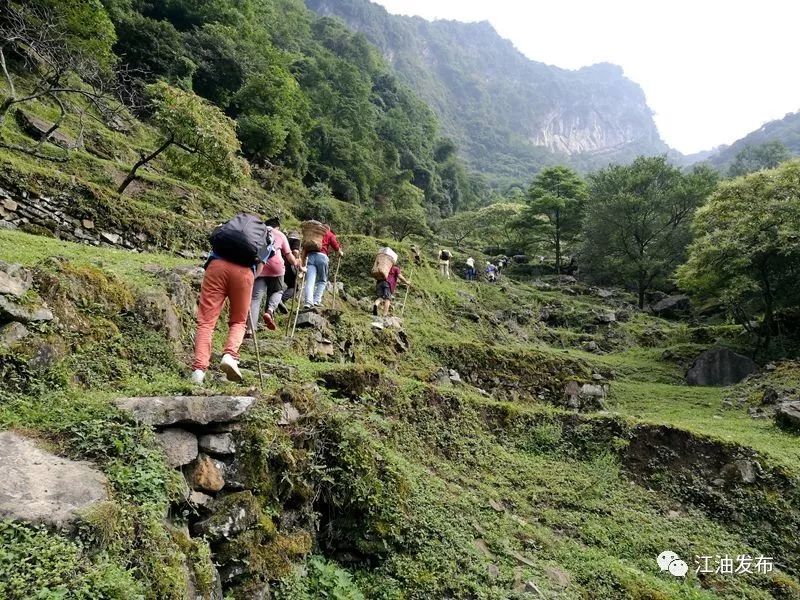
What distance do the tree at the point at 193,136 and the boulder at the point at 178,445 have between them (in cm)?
1092

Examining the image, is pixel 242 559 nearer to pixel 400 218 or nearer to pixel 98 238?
pixel 98 238

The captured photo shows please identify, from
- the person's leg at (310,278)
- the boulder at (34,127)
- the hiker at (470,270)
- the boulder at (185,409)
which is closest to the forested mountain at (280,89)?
the hiker at (470,270)

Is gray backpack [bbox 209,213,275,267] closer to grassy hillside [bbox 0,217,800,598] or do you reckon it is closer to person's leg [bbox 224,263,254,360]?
person's leg [bbox 224,263,254,360]

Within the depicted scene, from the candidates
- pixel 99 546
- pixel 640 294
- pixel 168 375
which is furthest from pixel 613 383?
pixel 640 294

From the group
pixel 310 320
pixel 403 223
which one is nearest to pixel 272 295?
pixel 310 320

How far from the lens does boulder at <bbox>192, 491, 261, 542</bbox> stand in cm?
384

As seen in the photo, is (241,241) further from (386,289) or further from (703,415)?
(703,415)

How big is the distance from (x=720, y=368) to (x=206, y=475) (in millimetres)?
15891

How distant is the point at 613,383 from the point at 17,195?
15.7 meters

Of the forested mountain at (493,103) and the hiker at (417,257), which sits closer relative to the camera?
the hiker at (417,257)

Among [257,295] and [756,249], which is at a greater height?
[756,249]

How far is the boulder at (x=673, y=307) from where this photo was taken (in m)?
25.0

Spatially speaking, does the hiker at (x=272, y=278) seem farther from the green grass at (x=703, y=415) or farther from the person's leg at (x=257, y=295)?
the green grass at (x=703, y=415)

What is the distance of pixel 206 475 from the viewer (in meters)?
4.07
